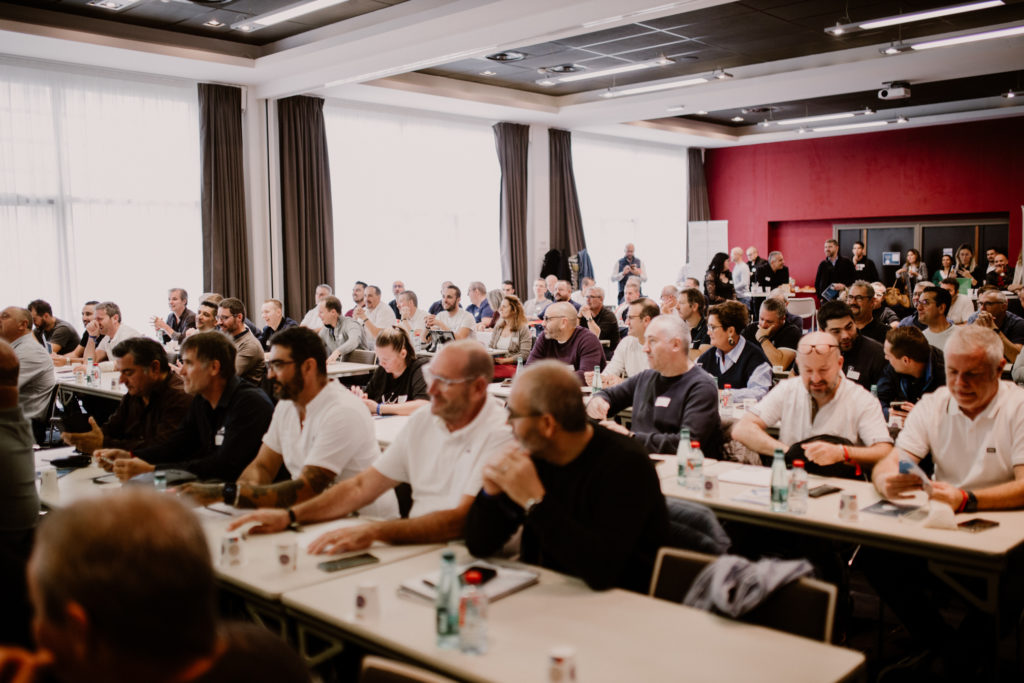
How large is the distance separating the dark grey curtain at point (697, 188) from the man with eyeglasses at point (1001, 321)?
36.7 ft

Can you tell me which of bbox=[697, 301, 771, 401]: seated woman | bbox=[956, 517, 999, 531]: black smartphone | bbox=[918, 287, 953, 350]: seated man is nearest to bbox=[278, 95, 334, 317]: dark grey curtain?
bbox=[697, 301, 771, 401]: seated woman

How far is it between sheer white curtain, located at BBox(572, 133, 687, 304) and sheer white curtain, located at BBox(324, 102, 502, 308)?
8.73 feet

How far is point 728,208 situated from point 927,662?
16459 millimetres

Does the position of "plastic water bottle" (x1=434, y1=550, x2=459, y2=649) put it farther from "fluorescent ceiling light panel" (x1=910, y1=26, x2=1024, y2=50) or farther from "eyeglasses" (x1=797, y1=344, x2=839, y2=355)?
"fluorescent ceiling light panel" (x1=910, y1=26, x2=1024, y2=50)

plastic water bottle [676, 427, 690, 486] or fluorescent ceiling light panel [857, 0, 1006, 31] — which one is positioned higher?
fluorescent ceiling light panel [857, 0, 1006, 31]

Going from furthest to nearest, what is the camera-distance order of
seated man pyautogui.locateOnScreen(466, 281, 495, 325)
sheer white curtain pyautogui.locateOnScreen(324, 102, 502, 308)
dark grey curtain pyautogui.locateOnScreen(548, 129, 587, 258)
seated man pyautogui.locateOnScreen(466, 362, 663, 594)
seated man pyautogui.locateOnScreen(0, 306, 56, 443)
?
dark grey curtain pyautogui.locateOnScreen(548, 129, 587, 258), sheer white curtain pyautogui.locateOnScreen(324, 102, 502, 308), seated man pyautogui.locateOnScreen(466, 281, 495, 325), seated man pyautogui.locateOnScreen(0, 306, 56, 443), seated man pyautogui.locateOnScreen(466, 362, 663, 594)

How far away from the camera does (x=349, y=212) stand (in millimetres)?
12523

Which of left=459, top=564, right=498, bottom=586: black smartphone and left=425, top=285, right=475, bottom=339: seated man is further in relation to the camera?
left=425, top=285, right=475, bottom=339: seated man

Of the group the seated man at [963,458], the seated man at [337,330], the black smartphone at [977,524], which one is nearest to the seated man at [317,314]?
the seated man at [337,330]

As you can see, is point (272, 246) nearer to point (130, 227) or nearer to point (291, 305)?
point (291, 305)

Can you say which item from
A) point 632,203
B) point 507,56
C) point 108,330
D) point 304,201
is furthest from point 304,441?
point 632,203

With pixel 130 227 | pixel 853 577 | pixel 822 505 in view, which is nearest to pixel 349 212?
pixel 130 227

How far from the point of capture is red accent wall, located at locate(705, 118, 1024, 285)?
1584cm

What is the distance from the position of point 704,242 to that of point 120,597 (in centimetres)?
1809
